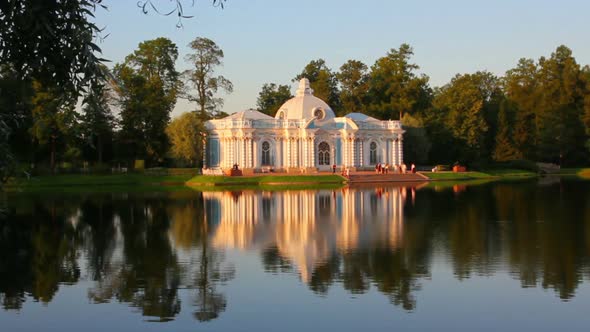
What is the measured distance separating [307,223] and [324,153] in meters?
40.3

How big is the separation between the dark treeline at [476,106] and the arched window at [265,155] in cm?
1392

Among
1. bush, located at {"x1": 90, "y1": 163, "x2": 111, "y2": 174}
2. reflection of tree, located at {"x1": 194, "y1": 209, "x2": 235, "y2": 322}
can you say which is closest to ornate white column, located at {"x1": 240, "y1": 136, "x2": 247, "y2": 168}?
bush, located at {"x1": 90, "y1": 163, "x2": 111, "y2": 174}

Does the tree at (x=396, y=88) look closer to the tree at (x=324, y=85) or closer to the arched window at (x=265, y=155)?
the tree at (x=324, y=85)

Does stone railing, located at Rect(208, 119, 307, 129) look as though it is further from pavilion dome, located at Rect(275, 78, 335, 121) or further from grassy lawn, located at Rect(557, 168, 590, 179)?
grassy lawn, located at Rect(557, 168, 590, 179)

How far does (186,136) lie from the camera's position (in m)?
60.5

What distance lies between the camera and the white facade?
61656 mm

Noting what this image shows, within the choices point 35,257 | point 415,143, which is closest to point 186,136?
point 415,143

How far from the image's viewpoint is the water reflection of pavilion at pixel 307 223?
1892 cm

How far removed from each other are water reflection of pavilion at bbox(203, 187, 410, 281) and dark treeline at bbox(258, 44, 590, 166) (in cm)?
3432

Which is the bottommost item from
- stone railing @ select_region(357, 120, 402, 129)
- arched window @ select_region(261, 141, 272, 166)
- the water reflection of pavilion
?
the water reflection of pavilion

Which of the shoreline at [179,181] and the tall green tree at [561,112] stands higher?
the tall green tree at [561,112]

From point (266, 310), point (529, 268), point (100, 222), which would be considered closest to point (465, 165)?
point (100, 222)


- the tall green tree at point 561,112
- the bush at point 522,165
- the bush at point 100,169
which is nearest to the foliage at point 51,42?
the bush at point 100,169

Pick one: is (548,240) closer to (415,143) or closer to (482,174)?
(482,174)
